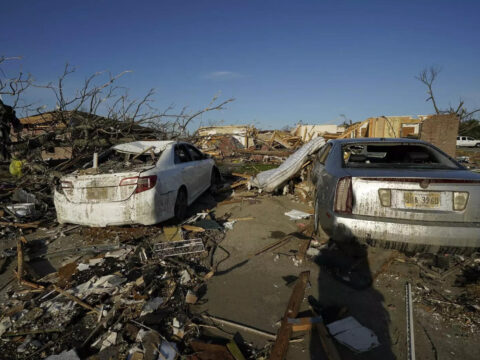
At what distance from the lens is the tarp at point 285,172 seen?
6.95 m

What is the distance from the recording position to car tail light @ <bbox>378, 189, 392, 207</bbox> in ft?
9.08

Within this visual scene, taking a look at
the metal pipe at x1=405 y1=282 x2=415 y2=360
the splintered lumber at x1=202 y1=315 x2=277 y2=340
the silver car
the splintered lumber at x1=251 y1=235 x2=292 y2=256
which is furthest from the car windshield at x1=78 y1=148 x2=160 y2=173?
the metal pipe at x1=405 y1=282 x2=415 y2=360

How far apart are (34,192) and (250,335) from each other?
6.95 metres

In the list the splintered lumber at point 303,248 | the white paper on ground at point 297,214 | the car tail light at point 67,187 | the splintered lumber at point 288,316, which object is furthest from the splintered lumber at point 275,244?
the car tail light at point 67,187

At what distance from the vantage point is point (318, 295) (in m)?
2.80

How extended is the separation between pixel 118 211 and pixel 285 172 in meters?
4.51

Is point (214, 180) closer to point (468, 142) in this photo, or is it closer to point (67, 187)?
point (67, 187)

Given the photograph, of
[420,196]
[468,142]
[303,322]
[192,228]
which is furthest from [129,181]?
[468,142]

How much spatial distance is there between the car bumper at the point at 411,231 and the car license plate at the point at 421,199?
0.60 feet

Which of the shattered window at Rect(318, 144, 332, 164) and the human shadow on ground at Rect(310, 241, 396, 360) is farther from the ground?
the shattered window at Rect(318, 144, 332, 164)

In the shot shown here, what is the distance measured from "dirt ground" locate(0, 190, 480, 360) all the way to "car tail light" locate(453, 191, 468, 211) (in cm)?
98

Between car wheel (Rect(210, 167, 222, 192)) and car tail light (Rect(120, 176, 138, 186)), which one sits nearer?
car tail light (Rect(120, 176, 138, 186))

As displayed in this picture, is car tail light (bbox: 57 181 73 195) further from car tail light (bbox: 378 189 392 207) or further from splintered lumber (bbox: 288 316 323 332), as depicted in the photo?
car tail light (bbox: 378 189 392 207)

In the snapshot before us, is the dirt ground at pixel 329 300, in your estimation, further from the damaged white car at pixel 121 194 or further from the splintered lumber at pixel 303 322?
the damaged white car at pixel 121 194
